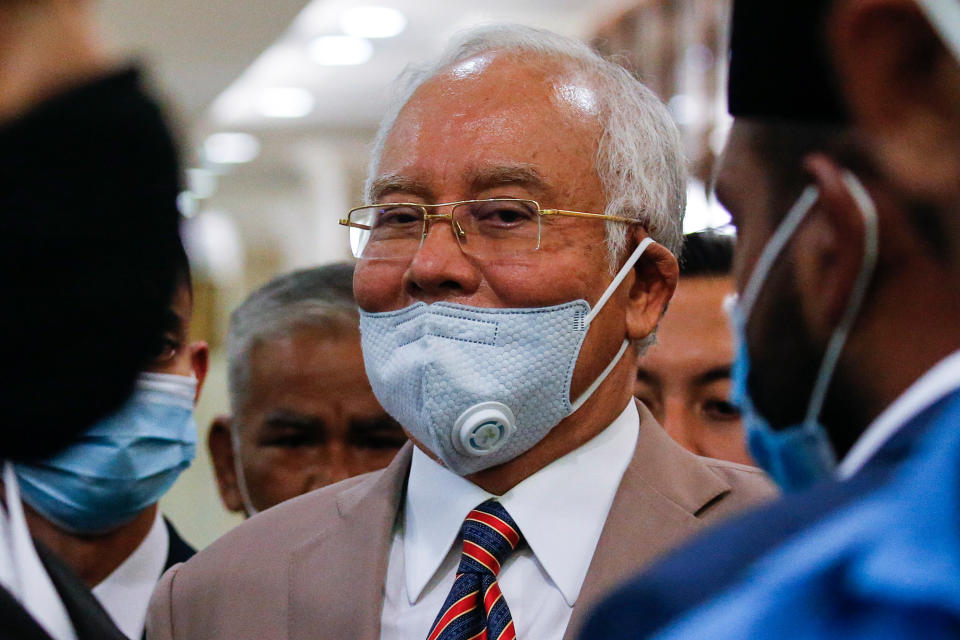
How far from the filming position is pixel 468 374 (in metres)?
1.74

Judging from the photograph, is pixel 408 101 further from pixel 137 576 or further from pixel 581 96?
pixel 137 576

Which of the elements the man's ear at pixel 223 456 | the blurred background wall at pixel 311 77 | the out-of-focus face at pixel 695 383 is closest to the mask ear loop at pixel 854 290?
the blurred background wall at pixel 311 77

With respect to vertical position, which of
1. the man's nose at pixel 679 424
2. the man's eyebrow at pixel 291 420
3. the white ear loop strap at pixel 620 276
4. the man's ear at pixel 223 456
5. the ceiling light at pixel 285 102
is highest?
the white ear loop strap at pixel 620 276

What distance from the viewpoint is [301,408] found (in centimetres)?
259

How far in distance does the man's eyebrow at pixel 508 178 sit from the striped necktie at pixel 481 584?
55cm

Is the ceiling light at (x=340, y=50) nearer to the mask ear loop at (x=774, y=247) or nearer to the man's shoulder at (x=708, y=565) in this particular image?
the mask ear loop at (x=774, y=247)

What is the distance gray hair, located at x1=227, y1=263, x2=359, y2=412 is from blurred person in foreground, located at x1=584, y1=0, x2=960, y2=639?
66.5 inches

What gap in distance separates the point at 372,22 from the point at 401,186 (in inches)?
306

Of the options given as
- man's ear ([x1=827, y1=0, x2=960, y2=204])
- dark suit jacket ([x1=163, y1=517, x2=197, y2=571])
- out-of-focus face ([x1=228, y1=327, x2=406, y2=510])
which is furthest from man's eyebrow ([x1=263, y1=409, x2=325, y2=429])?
man's ear ([x1=827, y1=0, x2=960, y2=204])

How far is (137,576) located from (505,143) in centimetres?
136

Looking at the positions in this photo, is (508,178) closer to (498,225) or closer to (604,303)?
(498,225)

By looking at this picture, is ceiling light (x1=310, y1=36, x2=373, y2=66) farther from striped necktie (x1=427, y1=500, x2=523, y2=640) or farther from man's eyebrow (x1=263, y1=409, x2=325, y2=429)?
striped necktie (x1=427, y1=500, x2=523, y2=640)

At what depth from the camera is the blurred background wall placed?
459cm

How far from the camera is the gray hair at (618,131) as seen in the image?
75.1 inches
